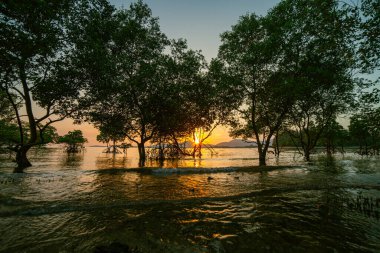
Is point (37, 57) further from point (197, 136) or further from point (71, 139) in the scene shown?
point (71, 139)

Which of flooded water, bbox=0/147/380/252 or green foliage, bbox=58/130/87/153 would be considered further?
green foliage, bbox=58/130/87/153

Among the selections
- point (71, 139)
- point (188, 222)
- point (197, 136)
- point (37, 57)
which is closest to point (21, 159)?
point (37, 57)

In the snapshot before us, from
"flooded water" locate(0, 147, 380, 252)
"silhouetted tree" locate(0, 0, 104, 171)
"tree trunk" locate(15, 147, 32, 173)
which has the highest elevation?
"silhouetted tree" locate(0, 0, 104, 171)

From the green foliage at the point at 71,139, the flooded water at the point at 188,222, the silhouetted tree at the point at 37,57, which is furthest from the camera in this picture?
the green foliage at the point at 71,139

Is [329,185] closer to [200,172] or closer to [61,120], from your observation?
[200,172]

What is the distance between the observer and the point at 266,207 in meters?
8.06

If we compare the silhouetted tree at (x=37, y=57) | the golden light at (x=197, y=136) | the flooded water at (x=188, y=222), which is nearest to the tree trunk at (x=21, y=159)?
the silhouetted tree at (x=37, y=57)

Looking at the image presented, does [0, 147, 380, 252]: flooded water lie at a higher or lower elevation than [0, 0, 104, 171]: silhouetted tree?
lower

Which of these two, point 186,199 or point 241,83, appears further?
point 241,83

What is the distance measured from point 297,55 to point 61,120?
2916 centimetres

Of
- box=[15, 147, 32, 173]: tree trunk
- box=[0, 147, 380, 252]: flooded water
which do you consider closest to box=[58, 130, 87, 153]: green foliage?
box=[15, 147, 32, 173]: tree trunk

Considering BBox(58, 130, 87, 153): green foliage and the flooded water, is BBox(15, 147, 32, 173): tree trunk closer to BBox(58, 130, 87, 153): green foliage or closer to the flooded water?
the flooded water

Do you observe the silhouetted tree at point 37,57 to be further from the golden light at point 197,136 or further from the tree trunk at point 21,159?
the golden light at point 197,136

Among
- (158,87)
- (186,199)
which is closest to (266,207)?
(186,199)
